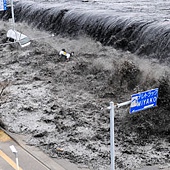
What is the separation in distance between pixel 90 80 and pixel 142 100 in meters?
9.21

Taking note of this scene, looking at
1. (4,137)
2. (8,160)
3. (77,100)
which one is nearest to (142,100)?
(8,160)

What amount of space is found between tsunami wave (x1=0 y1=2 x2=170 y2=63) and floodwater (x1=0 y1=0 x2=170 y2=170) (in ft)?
0.18

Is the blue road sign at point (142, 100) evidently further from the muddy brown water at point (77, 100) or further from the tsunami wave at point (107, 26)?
the tsunami wave at point (107, 26)

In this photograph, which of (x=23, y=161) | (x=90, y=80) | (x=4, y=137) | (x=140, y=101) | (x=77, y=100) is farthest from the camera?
(x=90, y=80)

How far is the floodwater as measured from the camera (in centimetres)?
1055

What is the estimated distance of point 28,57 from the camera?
64.7 feet

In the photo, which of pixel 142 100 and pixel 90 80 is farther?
pixel 90 80

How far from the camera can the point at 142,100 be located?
22.2 ft

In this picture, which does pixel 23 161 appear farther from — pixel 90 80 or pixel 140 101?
pixel 90 80

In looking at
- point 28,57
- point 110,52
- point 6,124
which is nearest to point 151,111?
point 6,124

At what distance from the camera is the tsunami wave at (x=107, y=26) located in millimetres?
17906

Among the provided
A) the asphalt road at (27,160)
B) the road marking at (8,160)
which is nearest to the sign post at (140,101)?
the asphalt road at (27,160)

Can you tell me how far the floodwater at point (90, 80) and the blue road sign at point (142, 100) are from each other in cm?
302

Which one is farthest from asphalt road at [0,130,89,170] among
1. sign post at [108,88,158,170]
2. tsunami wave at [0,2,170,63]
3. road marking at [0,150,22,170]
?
tsunami wave at [0,2,170,63]
